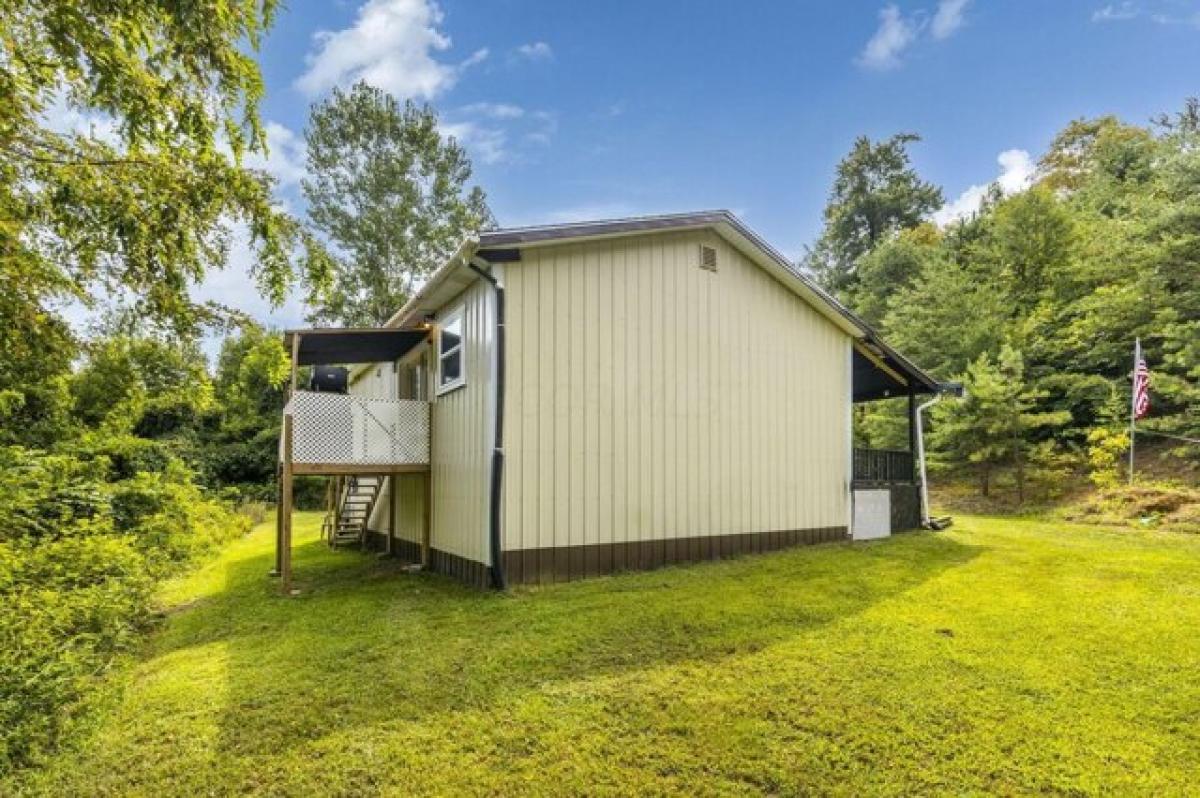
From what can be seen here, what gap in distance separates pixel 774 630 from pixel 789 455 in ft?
14.5

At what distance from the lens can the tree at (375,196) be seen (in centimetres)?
2258

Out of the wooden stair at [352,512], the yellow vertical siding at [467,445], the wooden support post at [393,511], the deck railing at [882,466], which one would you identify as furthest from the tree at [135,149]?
the deck railing at [882,466]

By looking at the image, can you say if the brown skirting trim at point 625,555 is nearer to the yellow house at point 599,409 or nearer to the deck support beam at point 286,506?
the yellow house at point 599,409

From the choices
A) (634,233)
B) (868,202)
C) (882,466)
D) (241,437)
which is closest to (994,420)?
(882,466)

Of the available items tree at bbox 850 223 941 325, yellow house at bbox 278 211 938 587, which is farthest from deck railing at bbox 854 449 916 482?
tree at bbox 850 223 941 325

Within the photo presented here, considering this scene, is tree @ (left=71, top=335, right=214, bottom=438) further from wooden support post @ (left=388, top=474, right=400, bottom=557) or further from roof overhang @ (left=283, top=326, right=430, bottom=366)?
wooden support post @ (left=388, top=474, right=400, bottom=557)

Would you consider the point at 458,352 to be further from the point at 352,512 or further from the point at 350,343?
the point at 352,512

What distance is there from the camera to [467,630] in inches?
201

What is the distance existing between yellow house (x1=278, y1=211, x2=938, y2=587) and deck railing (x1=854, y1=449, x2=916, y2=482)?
0.68 metres

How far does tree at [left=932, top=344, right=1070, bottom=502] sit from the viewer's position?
13.6 m

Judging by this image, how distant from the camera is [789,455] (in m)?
8.97

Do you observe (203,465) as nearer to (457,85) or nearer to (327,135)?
(327,135)

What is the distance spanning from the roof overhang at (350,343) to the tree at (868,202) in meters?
24.1

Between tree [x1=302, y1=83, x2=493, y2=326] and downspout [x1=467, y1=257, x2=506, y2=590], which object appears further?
tree [x1=302, y1=83, x2=493, y2=326]
